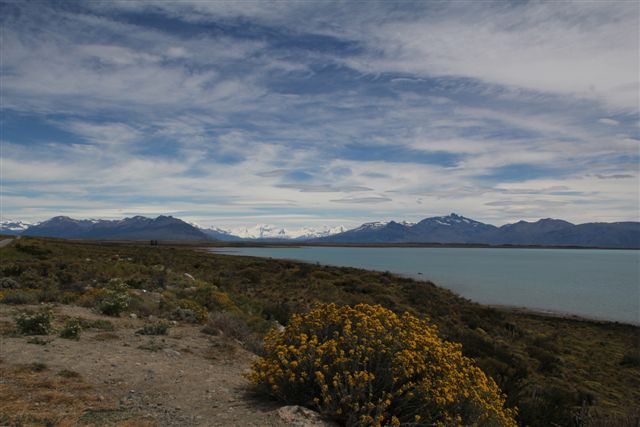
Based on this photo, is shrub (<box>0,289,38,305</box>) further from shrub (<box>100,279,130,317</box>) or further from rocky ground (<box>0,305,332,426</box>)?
rocky ground (<box>0,305,332,426</box>)

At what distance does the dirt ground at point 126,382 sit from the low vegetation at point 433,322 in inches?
44.9

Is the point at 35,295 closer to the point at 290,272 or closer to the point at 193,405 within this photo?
the point at 193,405

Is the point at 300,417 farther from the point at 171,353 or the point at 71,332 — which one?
the point at 71,332

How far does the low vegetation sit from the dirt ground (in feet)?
3.74

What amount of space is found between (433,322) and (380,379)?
16724mm

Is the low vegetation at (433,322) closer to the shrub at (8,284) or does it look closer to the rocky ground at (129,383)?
the shrub at (8,284)

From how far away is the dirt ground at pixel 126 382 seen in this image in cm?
547

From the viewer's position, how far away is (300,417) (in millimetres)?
5281

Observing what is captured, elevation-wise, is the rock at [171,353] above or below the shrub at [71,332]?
below

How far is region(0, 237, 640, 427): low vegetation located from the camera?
33.6 ft

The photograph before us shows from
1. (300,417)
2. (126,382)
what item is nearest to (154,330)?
(126,382)

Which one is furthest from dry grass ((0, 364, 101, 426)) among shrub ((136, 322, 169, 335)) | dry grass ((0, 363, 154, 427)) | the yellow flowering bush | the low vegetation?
shrub ((136, 322, 169, 335))

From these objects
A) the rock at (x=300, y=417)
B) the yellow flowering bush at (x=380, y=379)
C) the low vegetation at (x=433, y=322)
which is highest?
the yellow flowering bush at (x=380, y=379)

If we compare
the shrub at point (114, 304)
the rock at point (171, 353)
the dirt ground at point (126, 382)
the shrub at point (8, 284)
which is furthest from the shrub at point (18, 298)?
the rock at point (171, 353)
